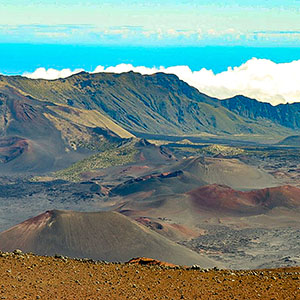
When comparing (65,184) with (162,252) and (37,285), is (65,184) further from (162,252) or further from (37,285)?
(37,285)

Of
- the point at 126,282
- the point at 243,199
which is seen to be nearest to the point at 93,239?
the point at 126,282

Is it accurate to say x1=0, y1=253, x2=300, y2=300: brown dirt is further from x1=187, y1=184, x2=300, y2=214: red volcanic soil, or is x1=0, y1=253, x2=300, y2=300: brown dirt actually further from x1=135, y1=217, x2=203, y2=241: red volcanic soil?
x1=187, y1=184, x2=300, y2=214: red volcanic soil

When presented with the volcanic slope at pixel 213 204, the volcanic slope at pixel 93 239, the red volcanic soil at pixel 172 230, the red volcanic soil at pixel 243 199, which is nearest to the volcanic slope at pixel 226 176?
the red volcanic soil at pixel 243 199

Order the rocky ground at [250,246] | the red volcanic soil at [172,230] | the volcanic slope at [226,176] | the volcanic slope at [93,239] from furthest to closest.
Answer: the volcanic slope at [226,176], the red volcanic soil at [172,230], the rocky ground at [250,246], the volcanic slope at [93,239]

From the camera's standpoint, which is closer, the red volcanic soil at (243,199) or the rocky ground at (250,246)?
the rocky ground at (250,246)

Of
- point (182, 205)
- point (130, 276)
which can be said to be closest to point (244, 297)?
point (130, 276)

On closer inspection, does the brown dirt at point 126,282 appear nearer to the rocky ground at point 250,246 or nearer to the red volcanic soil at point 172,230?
the rocky ground at point 250,246

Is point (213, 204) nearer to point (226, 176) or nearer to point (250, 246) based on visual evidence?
point (250, 246)
